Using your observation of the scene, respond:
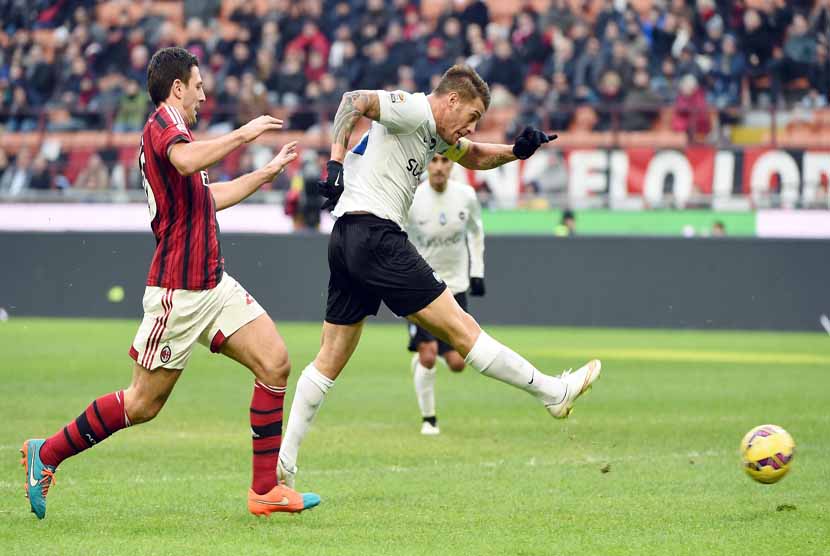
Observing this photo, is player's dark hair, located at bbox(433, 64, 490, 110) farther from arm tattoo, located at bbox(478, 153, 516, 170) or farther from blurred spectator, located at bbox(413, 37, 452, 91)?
blurred spectator, located at bbox(413, 37, 452, 91)

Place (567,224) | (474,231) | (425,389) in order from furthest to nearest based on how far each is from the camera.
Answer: (567,224)
(474,231)
(425,389)

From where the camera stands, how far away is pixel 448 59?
2662 centimetres

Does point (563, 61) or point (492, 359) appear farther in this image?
point (563, 61)

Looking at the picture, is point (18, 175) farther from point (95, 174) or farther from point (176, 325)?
point (176, 325)

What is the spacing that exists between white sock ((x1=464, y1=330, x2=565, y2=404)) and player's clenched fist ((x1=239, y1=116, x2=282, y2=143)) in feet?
5.23

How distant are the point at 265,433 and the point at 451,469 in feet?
7.18

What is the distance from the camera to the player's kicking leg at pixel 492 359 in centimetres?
742

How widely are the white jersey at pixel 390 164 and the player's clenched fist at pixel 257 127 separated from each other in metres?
0.85

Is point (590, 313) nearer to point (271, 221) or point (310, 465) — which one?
point (271, 221)

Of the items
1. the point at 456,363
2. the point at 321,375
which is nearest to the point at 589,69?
the point at 456,363

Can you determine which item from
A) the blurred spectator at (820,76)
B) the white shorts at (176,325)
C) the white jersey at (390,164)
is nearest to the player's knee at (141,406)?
the white shorts at (176,325)

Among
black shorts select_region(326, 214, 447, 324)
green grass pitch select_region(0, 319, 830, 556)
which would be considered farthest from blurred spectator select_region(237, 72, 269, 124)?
black shorts select_region(326, 214, 447, 324)

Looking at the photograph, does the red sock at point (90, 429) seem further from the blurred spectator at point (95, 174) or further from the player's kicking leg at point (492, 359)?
the blurred spectator at point (95, 174)

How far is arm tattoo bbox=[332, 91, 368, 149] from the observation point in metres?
7.29
